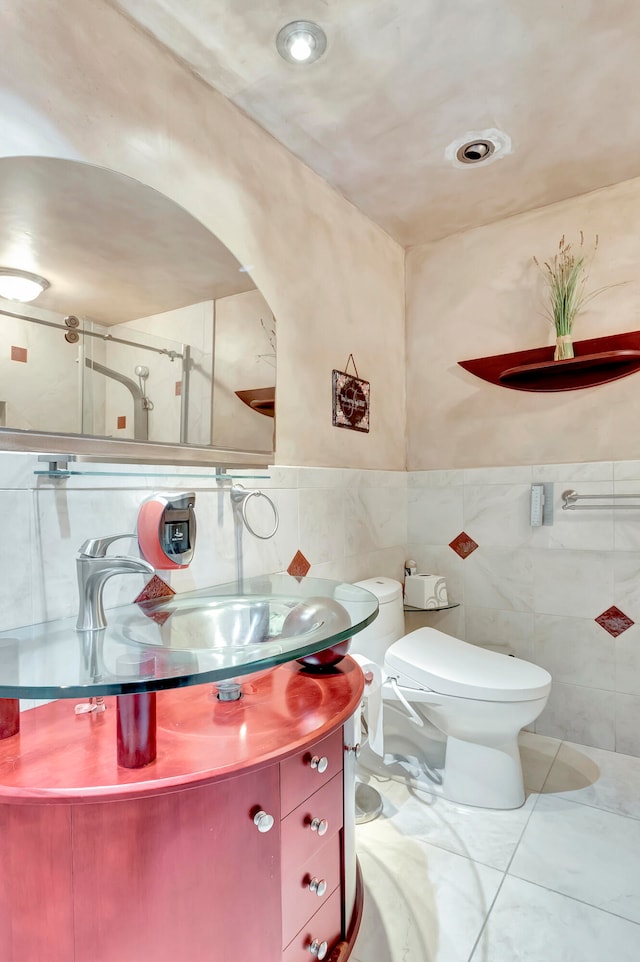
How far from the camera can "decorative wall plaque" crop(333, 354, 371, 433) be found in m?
2.17

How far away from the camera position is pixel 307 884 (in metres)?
1.05

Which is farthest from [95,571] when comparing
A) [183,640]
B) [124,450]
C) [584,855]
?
[584,855]

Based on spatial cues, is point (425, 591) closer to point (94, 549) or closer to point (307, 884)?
point (307, 884)

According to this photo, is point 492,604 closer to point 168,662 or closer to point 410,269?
point 410,269

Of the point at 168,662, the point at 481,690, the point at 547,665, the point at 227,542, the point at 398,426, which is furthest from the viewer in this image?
the point at 398,426

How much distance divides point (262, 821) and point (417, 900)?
805 millimetres

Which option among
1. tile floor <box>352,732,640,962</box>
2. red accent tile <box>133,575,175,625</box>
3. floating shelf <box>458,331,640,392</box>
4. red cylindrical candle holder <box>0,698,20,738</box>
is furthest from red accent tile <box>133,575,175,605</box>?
floating shelf <box>458,331,640,392</box>

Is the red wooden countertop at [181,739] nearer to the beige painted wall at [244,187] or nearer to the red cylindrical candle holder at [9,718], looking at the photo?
the red cylindrical candle holder at [9,718]

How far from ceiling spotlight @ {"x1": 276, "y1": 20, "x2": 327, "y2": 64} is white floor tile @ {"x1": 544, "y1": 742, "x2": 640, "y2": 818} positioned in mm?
2534

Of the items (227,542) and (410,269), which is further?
(410,269)

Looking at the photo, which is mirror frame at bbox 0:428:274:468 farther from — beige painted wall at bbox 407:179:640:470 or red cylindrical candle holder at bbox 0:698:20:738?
beige painted wall at bbox 407:179:640:470

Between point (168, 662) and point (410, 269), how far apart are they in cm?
239

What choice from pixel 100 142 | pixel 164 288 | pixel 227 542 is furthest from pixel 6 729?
pixel 100 142

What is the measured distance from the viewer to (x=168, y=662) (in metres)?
0.88
